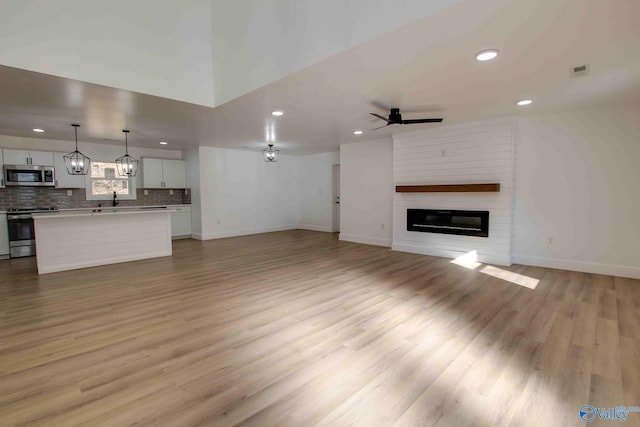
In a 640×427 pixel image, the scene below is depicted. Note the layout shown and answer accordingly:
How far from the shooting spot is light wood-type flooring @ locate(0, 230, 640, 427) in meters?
1.72

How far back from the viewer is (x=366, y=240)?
7207mm

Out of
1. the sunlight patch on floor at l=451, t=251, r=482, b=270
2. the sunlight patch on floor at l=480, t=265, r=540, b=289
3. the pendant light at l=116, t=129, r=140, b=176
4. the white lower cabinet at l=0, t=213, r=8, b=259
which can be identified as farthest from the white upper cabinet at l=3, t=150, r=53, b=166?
the sunlight patch on floor at l=480, t=265, r=540, b=289

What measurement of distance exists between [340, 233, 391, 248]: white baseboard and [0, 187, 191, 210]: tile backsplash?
5.34 meters

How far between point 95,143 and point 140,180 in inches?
49.9

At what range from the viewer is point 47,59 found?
2922 millimetres

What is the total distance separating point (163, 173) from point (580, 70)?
8573mm

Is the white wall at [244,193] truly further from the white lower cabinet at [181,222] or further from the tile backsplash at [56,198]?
the tile backsplash at [56,198]

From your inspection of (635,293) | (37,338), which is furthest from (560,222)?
(37,338)

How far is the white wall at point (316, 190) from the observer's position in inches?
354

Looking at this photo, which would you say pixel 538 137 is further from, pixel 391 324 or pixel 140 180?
pixel 140 180

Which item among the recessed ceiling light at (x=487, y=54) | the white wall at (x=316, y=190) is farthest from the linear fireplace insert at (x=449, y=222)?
the white wall at (x=316, y=190)

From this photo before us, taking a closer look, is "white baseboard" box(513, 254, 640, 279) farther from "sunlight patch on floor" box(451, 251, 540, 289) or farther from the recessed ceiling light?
the recessed ceiling light

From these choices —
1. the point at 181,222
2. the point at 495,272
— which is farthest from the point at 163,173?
the point at 495,272

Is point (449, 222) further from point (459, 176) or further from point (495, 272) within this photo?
point (495, 272)
